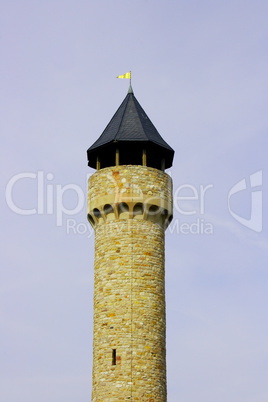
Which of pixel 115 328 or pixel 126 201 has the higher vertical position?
pixel 126 201

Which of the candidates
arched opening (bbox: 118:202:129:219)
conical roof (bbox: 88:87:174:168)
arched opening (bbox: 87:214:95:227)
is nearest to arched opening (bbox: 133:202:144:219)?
arched opening (bbox: 118:202:129:219)

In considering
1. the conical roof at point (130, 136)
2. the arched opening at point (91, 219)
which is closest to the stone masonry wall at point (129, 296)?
the arched opening at point (91, 219)

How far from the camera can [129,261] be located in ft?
92.7

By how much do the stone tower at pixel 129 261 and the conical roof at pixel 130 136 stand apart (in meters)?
0.04

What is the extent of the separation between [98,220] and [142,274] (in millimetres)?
3103

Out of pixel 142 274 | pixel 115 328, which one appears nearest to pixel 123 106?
pixel 142 274

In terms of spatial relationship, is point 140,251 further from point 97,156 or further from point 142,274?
point 97,156

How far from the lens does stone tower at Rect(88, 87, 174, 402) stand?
27.1 metres

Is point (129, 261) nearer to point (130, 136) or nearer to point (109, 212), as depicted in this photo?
point (109, 212)

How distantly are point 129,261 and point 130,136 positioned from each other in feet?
17.2

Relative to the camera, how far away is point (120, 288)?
28.0 m

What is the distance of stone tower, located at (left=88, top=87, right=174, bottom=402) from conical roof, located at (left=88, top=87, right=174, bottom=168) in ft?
0.13

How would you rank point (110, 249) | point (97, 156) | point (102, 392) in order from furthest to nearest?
point (97, 156)
point (110, 249)
point (102, 392)

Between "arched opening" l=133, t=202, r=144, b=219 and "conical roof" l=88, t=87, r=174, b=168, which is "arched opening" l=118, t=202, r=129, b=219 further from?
"conical roof" l=88, t=87, r=174, b=168
